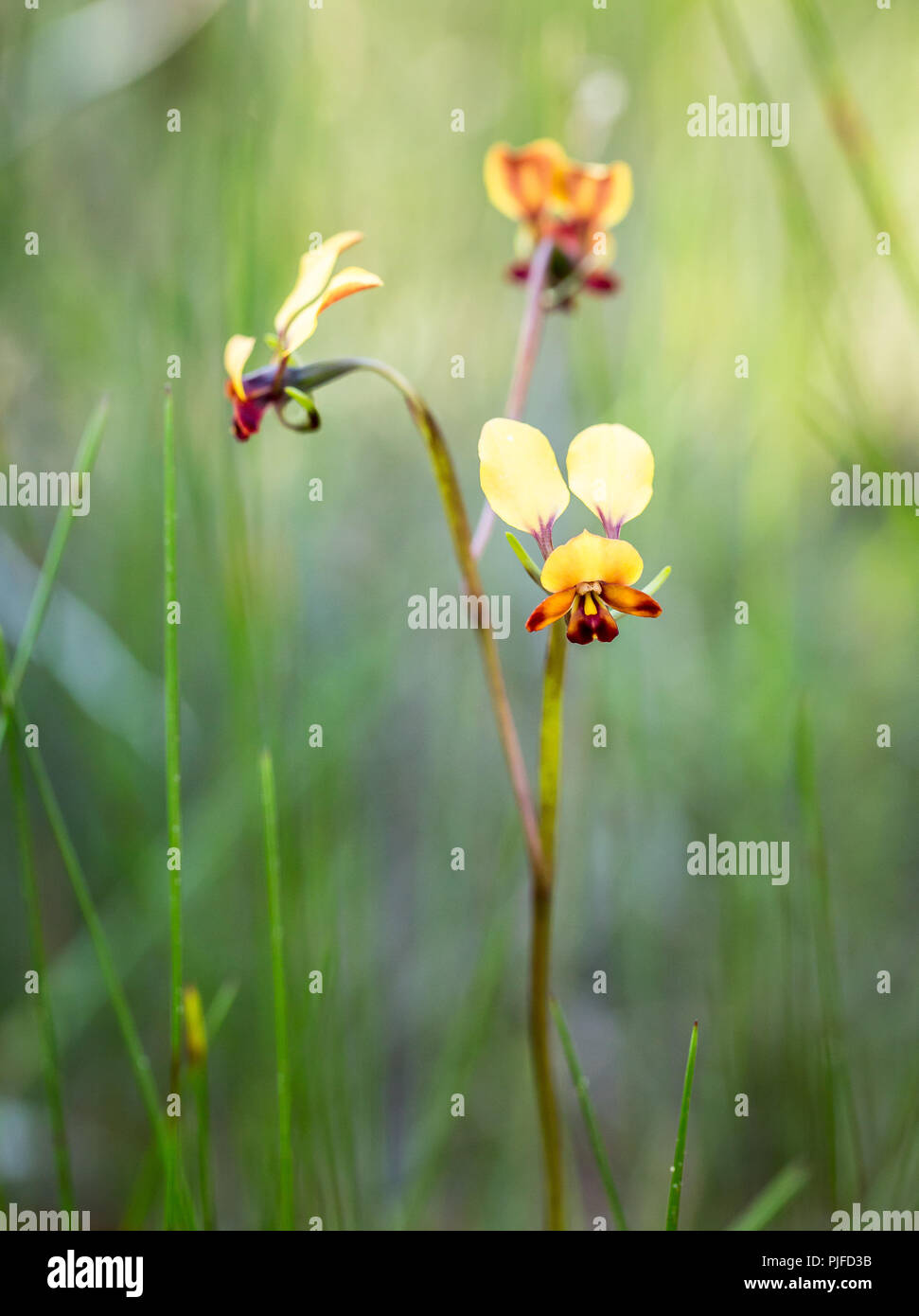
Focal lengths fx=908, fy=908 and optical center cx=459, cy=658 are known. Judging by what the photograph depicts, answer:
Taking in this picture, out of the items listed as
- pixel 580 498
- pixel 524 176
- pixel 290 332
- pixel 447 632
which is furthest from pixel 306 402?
pixel 447 632

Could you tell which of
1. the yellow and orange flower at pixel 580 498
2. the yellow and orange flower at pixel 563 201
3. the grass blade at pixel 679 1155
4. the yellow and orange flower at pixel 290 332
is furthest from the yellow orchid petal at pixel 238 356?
the grass blade at pixel 679 1155

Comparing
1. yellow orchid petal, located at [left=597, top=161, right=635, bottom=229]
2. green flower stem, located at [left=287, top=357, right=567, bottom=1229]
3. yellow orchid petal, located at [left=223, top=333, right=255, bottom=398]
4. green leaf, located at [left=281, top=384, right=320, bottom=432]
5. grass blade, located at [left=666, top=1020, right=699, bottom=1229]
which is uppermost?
yellow orchid petal, located at [left=597, top=161, right=635, bottom=229]

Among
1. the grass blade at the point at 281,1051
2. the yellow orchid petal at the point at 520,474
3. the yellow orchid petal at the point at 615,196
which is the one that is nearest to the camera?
the yellow orchid petal at the point at 520,474

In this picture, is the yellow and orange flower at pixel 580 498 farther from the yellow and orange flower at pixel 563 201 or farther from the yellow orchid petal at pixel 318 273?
the yellow and orange flower at pixel 563 201

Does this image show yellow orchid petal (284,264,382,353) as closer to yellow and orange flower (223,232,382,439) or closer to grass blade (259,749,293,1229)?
yellow and orange flower (223,232,382,439)

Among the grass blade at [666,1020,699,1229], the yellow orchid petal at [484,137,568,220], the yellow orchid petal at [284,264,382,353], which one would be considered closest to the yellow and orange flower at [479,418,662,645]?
the yellow orchid petal at [284,264,382,353]
